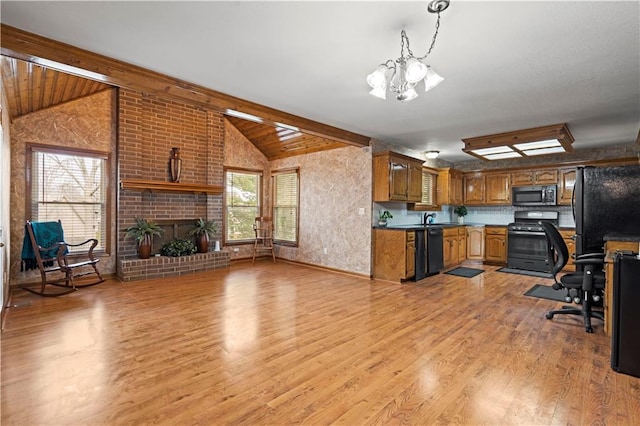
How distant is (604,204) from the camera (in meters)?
3.71

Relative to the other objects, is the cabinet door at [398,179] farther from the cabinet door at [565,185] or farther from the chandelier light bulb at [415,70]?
the cabinet door at [565,185]

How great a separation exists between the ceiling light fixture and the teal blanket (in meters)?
6.44

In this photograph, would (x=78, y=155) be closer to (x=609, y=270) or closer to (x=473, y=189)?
(x=609, y=270)

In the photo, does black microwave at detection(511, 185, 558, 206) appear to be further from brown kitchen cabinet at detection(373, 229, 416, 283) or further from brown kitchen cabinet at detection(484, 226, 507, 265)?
brown kitchen cabinet at detection(373, 229, 416, 283)

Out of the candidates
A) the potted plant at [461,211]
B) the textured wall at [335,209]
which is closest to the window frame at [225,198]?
A: the textured wall at [335,209]

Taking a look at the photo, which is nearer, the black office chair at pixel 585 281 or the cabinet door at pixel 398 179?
the black office chair at pixel 585 281

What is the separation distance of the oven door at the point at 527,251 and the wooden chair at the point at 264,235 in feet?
16.5

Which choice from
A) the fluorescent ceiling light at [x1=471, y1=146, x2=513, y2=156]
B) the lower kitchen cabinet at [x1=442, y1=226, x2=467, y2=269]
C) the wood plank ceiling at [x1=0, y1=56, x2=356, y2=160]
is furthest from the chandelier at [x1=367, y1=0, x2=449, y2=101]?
the lower kitchen cabinet at [x1=442, y1=226, x2=467, y2=269]

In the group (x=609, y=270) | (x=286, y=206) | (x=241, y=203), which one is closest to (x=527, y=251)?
(x=609, y=270)

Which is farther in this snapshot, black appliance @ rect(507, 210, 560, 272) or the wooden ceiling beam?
black appliance @ rect(507, 210, 560, 272)

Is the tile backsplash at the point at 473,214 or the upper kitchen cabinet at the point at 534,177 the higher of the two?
the upper kitchen cabinet at the point at 534,177

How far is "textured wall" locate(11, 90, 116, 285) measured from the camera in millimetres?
4469

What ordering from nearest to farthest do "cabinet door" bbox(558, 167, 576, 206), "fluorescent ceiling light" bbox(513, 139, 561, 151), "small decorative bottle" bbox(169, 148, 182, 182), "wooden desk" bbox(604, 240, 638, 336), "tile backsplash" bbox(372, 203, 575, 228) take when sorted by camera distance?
"wooden desk" bbox(604, 240, 638, 336) < "fluorescent ceiling light" bbox(513, 139, 561, 151) < "small decorative bottle" bbox(169, 148, 182, 182) < "tile backsplash" bbox(372, 203, 575, 228) < "cabinet door" bbox(558, 167, 576, 206)

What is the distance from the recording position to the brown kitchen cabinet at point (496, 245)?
22.0 ft
